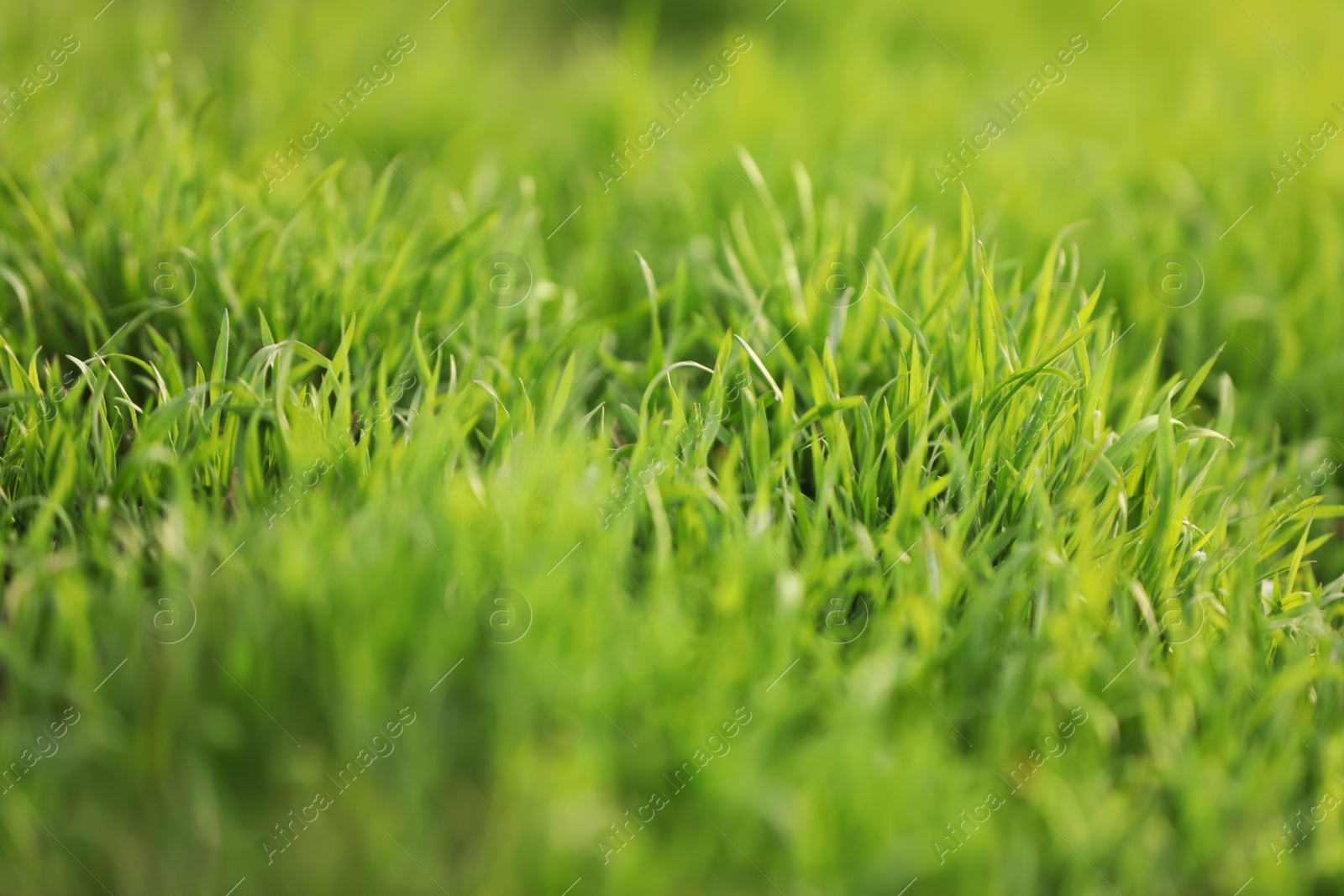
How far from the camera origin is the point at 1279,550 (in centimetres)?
202

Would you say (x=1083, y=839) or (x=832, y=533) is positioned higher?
(x=832, y=533)

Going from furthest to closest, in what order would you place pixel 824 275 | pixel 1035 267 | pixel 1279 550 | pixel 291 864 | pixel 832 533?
pixel 1035 267, pixel 824 275, pixel 1279 550, pixel 832 533, pixel 291 864

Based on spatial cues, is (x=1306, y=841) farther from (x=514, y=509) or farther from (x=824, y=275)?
(x=824, y=275)

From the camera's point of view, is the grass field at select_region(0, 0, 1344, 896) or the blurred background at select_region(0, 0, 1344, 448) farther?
the blurred background at select_region(0, 0, 1344, 448)

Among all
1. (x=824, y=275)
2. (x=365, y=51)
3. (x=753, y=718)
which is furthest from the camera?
(x=365, y=51)

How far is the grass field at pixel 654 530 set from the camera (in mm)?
1228

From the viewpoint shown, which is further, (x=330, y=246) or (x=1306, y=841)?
(x=330, y=246)

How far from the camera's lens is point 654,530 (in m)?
1.59

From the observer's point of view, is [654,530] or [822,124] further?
[822,124]

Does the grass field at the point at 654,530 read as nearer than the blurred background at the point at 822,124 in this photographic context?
Yes

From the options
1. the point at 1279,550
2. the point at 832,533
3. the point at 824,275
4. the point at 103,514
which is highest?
the point at 103,514

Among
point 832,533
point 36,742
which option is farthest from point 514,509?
point 36,742

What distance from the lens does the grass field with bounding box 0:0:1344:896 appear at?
1.23 meters

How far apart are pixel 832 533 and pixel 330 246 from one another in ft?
3.99
